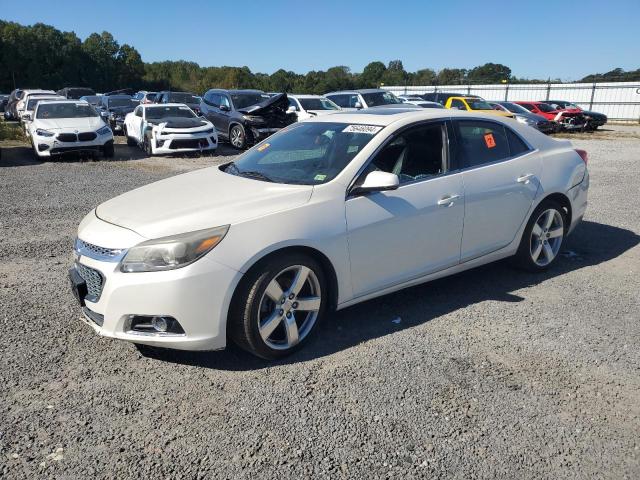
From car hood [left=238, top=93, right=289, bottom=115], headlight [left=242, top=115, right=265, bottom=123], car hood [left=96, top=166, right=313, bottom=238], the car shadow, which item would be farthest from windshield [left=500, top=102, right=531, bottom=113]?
car hood [left=96, top=166, right=313, bottom=238]

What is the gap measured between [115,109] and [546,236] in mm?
20540

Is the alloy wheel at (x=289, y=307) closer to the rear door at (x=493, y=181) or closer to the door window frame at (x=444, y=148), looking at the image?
the door window frame at (x=444, y=148)

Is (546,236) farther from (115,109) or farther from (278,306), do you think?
(115,109)

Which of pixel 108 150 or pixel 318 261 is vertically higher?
pixel 318 261

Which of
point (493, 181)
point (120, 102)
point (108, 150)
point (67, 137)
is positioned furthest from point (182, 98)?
point (493, 181)

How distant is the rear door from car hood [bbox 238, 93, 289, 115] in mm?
11524

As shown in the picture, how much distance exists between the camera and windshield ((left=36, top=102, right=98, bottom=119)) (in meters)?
13.7

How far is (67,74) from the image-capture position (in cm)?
6731

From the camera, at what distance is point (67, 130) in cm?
1309

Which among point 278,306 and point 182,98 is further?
point 182,98

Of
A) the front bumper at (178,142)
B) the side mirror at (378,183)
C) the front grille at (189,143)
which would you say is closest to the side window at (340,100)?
the front bumper at (178,142)

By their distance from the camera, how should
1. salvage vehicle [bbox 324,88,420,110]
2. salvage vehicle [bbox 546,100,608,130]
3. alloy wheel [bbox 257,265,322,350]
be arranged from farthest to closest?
salvage vehicle [bbox 546,100,608,130]
salvage vehicle [bbox 324,88,420,110]
alloy wheel [bbox 257,265,322,350]

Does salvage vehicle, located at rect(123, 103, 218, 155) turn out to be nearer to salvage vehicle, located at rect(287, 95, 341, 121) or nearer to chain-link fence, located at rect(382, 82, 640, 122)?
salvage vehicle, located at rect(287, 95, 341, 121)

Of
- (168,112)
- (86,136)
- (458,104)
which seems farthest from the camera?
(458,104)
